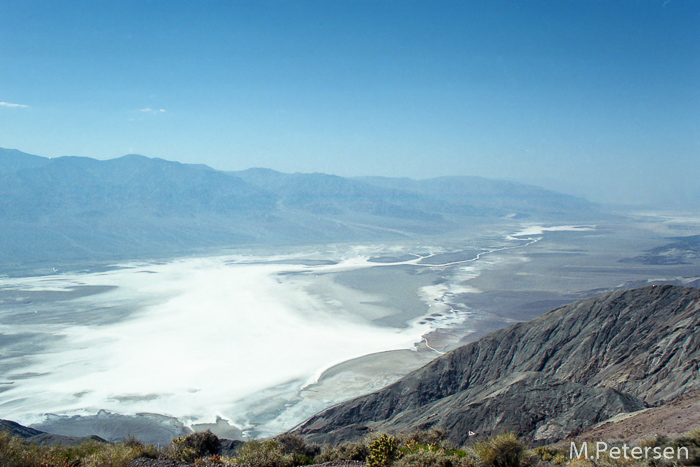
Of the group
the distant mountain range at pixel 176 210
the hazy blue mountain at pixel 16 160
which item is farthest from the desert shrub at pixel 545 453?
the hazy blue mountain at pixel 16 160

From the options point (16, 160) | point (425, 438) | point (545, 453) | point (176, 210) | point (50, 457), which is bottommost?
point (425, 438)

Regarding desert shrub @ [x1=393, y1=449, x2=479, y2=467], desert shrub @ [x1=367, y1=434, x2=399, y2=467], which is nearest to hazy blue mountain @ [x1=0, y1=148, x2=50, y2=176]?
desert shrub @ [x1=367, y1=434, x2=399, y2=467]

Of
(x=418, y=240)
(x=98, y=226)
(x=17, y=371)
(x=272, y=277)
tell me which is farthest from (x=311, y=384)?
(x=98, y=226)

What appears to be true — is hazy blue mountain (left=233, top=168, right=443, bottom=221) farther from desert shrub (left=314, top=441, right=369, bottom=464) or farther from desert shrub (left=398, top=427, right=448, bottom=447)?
desert shrub (left=314, top=441, right=369, bottom=464)

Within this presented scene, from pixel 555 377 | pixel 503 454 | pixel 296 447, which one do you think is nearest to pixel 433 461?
pixel 503 454

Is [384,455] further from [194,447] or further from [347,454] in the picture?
[194,447]

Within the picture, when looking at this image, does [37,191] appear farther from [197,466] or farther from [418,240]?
[197,466]

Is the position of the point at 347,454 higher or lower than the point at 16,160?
lower
